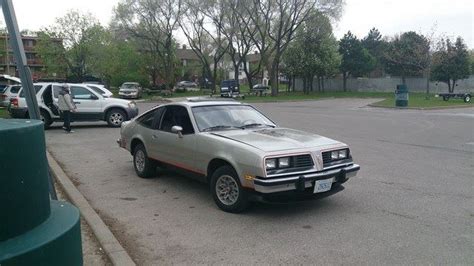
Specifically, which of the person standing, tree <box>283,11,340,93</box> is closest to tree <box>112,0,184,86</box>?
tree <box>283,11,340,93</box>

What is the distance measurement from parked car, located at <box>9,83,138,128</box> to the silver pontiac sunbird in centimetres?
943

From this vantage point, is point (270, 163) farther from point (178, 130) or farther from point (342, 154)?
point (178, 130)

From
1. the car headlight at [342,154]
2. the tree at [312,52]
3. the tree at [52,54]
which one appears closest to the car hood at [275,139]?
the car headlight at [342,154]

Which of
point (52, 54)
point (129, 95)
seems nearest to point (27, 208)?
point (129, 95)

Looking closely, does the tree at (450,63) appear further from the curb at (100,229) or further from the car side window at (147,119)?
the curb at (100,229)

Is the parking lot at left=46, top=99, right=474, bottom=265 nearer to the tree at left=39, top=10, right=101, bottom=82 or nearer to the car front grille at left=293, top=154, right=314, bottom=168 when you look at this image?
the car front grille at left=293, top=154, right=314, bottom=168

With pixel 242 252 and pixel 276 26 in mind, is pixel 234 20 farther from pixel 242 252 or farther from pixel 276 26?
pixel 242 252

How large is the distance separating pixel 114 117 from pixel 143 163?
9.46 meters

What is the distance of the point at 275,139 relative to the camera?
5.82 meters

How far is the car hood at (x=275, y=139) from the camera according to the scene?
5516 mm

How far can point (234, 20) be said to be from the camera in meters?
48.0

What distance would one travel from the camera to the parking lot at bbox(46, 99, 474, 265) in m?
4.43

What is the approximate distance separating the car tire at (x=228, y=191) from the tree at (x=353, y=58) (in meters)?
53.7

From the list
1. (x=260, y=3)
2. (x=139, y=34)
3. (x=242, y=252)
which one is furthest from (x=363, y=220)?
(x=139, y=34)
